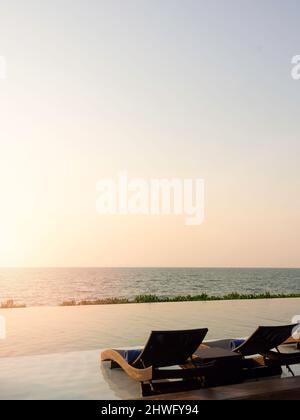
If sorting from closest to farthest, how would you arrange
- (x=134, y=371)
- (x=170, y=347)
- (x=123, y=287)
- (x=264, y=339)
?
(x=170, y=347)
(x=134, y=371)
(x=264, y=339)
(x=123, y=287)

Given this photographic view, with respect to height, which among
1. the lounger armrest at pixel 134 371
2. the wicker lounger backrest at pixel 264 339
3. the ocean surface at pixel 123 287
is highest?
the wicker lounger backrest at pixel 264 339

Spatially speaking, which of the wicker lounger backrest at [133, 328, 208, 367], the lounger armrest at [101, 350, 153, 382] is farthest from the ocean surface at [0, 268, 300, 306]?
the wicker lounger backrest at [133, 328, 208, 367]

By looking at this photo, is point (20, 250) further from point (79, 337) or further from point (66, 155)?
point (79, 337)

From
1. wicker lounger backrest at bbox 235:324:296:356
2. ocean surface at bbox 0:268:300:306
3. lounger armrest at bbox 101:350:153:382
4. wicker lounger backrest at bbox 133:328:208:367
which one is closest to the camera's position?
wicker lounger backrest at bbox 133:328:208:367

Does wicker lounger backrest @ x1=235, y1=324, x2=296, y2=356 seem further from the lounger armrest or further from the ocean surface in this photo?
the ocean surface

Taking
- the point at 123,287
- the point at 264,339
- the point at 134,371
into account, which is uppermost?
the point at 264,339

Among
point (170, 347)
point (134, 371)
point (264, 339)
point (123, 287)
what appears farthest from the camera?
point (123, 287)

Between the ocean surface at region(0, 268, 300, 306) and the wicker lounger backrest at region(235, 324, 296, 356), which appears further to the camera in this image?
the ocean surface at region(0, 268, 300, 306)

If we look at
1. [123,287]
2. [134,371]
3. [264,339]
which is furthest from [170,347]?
[123,287]

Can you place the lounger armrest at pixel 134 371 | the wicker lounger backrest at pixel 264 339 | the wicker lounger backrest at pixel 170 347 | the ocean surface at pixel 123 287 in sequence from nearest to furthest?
the wicker lounger backrest at pixel 170 347 < the lounger armrest at pixel 134 371 < the wicker lounger backrest at pixel 264 339 < the ocean surface at pixel 123 287

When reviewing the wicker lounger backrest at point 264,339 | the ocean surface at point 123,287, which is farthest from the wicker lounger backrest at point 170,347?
the ocean surface at point 123,287

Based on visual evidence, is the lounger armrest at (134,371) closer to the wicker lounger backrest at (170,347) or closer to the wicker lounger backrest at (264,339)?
the wicker lounger backrest at (170,347)

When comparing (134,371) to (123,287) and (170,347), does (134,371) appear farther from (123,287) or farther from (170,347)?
(123,287)

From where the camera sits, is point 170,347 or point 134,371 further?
point 134,371
